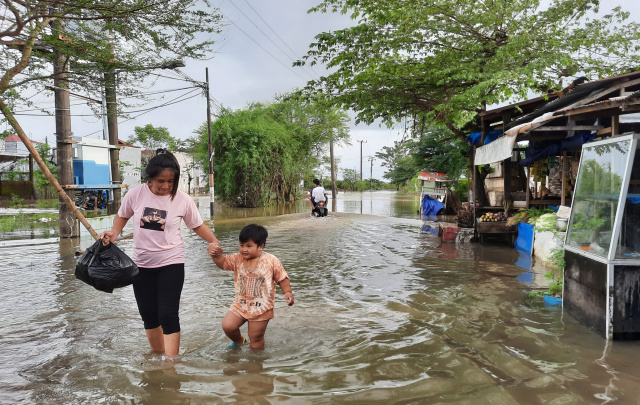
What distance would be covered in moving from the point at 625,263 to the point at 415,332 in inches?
83.3

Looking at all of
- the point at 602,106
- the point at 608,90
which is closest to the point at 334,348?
the point at 602,106

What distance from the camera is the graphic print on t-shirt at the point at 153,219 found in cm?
358

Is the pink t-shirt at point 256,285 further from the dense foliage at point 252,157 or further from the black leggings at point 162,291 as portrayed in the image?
the dense foliage at point 252,157

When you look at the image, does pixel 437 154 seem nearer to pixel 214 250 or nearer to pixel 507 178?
pixel 507 178

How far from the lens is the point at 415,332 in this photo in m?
4.75

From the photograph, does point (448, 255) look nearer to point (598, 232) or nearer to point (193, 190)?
point (598, 232)

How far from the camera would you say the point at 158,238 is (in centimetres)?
361

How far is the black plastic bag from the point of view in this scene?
139 inches

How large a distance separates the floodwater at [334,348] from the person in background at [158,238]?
56 centimetres

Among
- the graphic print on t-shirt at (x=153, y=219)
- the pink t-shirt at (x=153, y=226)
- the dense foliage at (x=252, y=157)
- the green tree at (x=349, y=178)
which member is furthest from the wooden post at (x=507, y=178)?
the green tree at (x=349, y=178)

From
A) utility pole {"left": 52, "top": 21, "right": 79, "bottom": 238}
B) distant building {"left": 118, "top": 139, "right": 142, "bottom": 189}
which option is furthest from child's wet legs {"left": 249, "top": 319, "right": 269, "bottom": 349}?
distant building {"left": 118, "top": 139, "right": 142, "bottom": 189}

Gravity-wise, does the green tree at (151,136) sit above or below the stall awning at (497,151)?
above

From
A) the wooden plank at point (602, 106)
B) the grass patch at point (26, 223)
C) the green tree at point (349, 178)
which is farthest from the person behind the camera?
the green tree at point (349, 178)

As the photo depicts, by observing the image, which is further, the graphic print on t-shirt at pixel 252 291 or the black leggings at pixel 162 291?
the graphic print on t-shirt at pixel 252 291
